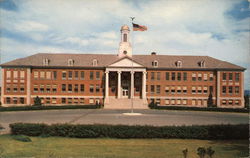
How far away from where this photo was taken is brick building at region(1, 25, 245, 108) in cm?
5550

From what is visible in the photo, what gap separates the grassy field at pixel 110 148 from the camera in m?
13.8

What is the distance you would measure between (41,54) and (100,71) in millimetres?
16387

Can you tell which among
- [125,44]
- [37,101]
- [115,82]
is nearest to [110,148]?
[37,101]

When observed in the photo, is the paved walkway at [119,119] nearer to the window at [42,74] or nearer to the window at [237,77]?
the window at [42,74]

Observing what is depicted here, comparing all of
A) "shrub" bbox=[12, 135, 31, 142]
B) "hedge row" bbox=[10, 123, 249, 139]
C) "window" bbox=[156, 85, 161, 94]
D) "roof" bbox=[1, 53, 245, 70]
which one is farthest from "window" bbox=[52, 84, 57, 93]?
"hedge row" bbox=[10, 123, 249, 139]

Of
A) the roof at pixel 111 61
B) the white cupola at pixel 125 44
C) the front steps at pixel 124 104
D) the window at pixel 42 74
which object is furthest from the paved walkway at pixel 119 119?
the white cupola at pixel 125 44

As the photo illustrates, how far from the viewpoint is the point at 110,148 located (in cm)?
1527

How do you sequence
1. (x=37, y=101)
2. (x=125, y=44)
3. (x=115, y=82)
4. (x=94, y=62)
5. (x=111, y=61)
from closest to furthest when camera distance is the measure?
(x=37, y=101)
(x=115, y=82)
(x=94, y=62)
(x=111, y=61)
(x=125, y=44)

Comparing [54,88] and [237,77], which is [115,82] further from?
[237,77]

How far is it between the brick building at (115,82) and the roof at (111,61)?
226 millimetres

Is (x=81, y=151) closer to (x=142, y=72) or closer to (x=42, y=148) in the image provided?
(x=42, y=148)

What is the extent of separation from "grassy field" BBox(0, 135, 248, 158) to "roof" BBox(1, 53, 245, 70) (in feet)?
134

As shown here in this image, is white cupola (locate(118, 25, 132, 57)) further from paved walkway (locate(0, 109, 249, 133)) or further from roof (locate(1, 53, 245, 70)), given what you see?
paved walkway (locate(0, 109, 249, 133))

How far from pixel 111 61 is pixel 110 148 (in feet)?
149
